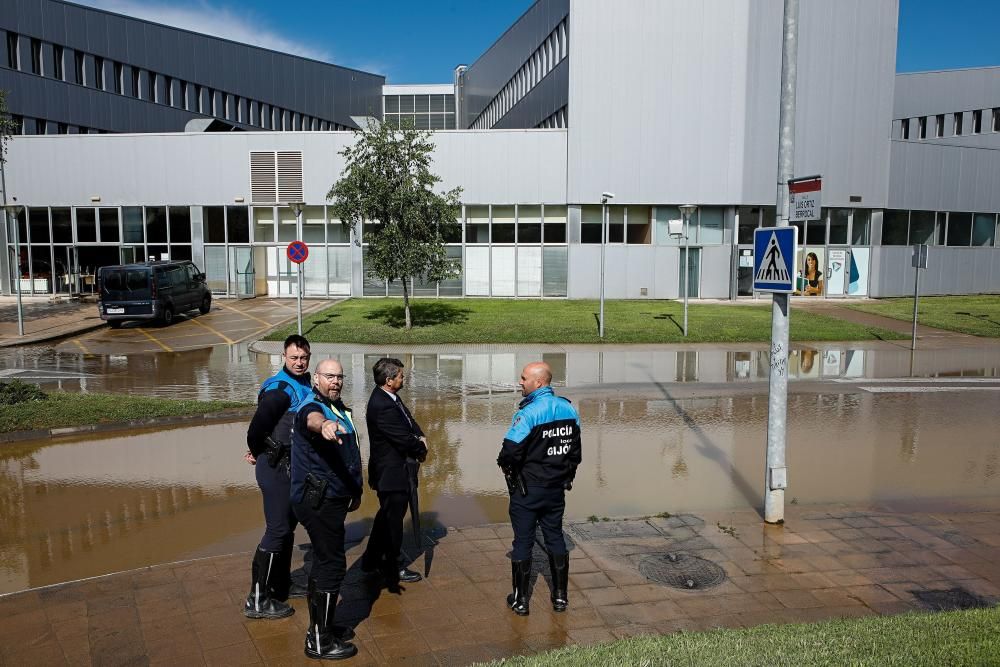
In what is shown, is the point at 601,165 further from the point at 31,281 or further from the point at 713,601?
the point at 713,601

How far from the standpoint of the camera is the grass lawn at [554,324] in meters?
20.8

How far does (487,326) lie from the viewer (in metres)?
22.7

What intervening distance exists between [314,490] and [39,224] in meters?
35.0

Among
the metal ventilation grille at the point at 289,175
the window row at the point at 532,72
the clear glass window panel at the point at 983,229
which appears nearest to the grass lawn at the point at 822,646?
the metal ventilation grille at the point at 289,175

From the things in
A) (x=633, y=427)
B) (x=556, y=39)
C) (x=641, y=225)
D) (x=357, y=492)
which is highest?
(x=556, y=39)

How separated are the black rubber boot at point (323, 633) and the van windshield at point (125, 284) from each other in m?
21.0

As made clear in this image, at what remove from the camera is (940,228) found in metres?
35.8

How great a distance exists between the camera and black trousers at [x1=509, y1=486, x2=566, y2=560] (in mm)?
5344

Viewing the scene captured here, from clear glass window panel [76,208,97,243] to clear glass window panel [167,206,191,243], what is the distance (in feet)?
10.8

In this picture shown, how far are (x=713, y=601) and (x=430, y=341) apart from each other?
51.1 ft

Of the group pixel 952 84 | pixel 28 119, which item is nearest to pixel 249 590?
pixel 28 119

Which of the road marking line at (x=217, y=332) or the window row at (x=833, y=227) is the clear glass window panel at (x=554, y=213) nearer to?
the window row at (x=833, y=227)

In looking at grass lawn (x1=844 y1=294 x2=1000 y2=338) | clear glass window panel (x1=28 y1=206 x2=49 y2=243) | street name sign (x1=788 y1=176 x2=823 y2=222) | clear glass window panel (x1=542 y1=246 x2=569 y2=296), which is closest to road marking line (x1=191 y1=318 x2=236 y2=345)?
clear glass window panel (x1=28 y1=206 x2=49 y2=243)

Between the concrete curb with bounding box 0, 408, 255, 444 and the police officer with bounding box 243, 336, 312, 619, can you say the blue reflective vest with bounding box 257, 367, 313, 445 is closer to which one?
the police officer with bounding box 243, 336, 312, 619
